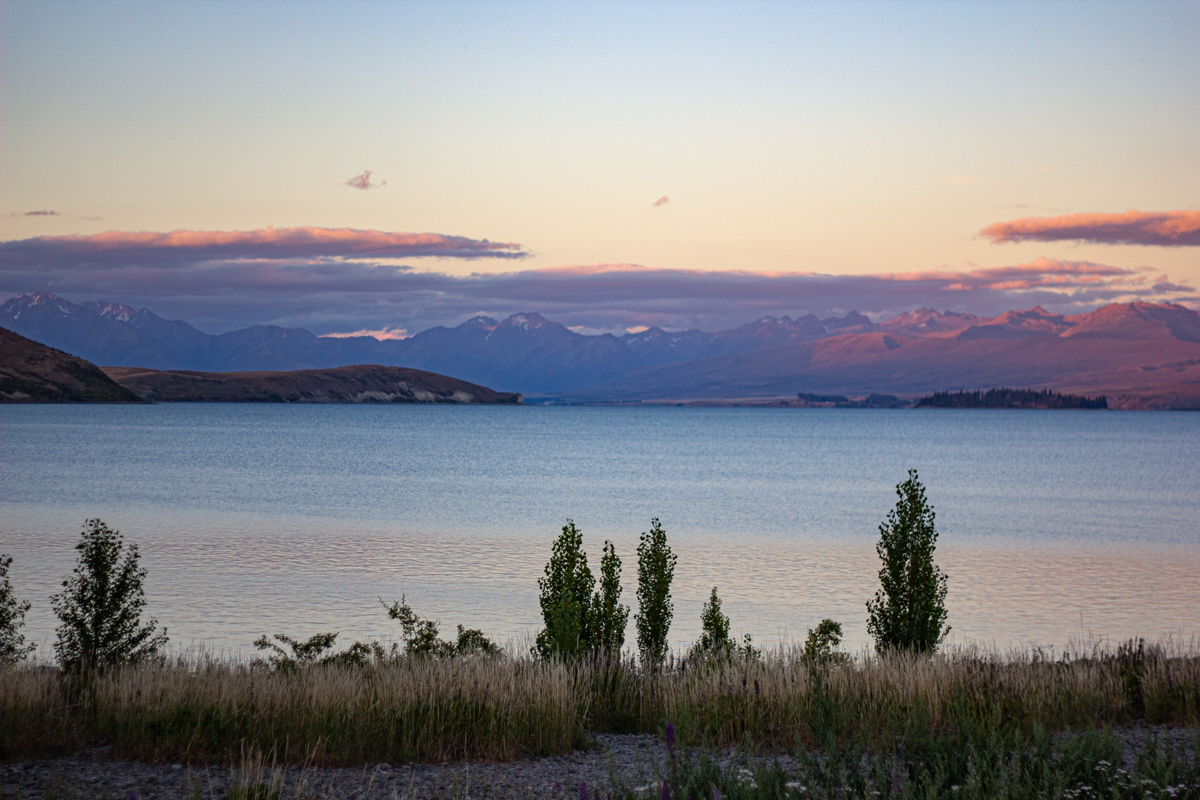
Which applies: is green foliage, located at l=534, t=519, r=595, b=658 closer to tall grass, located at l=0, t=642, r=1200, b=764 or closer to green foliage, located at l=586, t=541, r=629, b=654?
green foliage, located at l=586, t=541, r=629, b=654

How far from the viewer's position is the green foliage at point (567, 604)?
13.5m

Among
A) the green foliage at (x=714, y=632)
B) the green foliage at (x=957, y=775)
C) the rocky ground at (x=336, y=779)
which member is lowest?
the green foliage at (x=714, y=632)

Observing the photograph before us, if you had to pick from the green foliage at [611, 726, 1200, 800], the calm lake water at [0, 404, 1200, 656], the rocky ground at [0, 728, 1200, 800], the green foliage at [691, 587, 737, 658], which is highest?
the green foliage at [611, 726, 1200, 800]

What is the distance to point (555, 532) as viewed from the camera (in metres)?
38.8

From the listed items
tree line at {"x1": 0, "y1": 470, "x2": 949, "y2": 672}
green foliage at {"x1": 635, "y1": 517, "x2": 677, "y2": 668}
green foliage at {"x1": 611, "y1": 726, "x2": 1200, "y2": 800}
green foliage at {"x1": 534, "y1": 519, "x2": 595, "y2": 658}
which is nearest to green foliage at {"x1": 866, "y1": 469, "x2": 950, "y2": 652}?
tree line at {"x1": 0, "y1": 470, "x2": 949, "y2": 672}

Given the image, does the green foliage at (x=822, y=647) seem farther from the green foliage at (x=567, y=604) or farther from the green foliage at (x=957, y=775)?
the green foliage at (x=957, y=775)

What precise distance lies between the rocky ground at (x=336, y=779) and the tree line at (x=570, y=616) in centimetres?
330

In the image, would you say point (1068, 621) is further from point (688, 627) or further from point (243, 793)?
point (243, 793)

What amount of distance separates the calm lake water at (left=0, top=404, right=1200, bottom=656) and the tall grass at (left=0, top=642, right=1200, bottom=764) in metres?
5.84

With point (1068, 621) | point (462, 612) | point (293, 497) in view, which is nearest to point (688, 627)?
point (462, 612)

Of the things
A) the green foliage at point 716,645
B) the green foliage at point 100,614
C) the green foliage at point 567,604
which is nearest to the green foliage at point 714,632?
the green foliage at point 716,645

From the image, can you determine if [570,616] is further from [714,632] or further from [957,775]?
[957,775]

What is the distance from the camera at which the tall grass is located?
9.77 metres

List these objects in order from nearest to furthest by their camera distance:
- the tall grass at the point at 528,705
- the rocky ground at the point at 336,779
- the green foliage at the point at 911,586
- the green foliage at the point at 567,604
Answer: the rocky ground at the point at 336,779
the tall grass at the point at 528,705
the green foliage at the point at 567,604
the green foliage at the point at 911,586
